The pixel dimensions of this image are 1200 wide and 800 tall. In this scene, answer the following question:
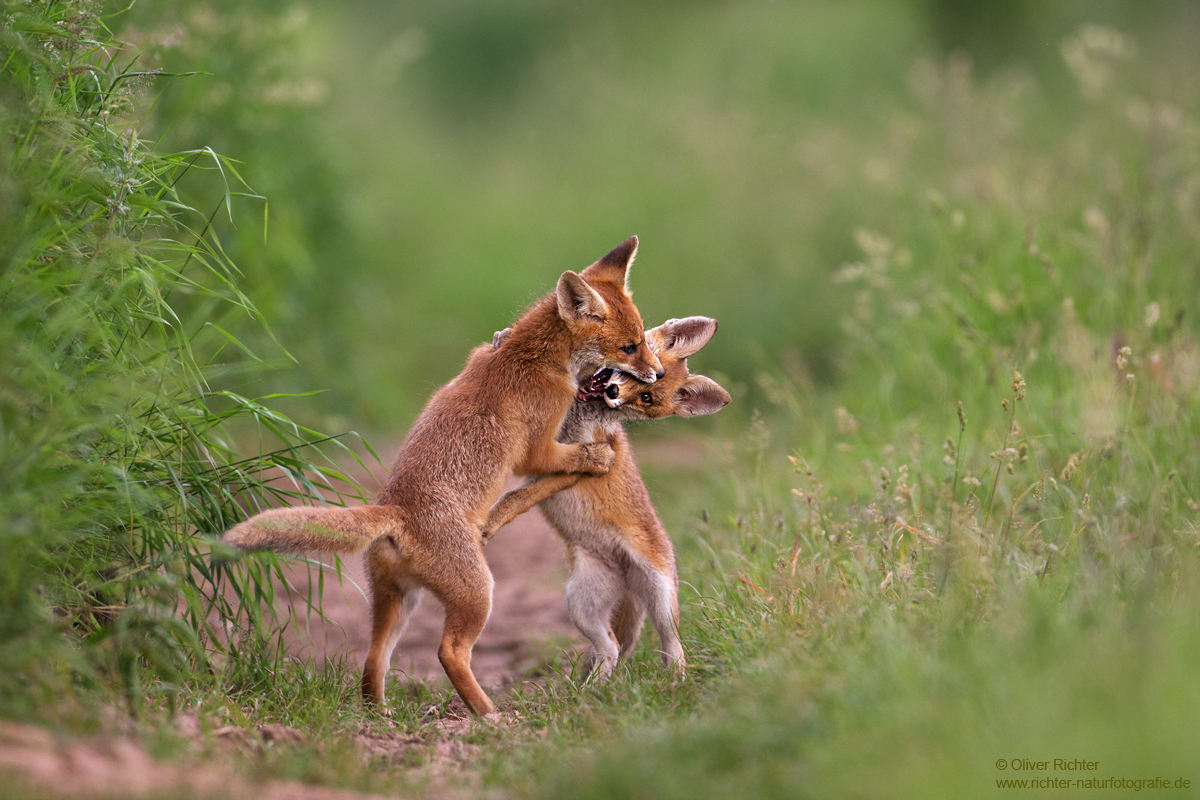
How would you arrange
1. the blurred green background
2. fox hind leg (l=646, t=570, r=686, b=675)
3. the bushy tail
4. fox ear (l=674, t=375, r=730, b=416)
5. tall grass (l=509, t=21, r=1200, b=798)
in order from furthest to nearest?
the blurred green background
fox ear (l=674, t=375, r=730, b=416)
fox hind leg (l=646, t=570, r=686, b=675)
the bushy tail
tall grass (l=509, t=21, r=1200, b=798)

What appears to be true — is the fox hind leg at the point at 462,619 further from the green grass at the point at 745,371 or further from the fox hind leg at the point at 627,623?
the fox hind leg at the point at 627,623

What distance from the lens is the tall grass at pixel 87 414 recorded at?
2965 millimetres

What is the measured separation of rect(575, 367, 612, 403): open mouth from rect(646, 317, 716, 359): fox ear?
0.36 meters

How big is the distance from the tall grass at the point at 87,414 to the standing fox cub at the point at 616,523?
1098 mm

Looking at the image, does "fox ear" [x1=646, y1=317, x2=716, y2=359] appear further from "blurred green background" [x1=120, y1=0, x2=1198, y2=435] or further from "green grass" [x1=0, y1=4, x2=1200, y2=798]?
"blurred green background" [x1=120, y1=0, x2=1198, y2=435]

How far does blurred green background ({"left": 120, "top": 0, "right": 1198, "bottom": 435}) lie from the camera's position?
24.9 ft

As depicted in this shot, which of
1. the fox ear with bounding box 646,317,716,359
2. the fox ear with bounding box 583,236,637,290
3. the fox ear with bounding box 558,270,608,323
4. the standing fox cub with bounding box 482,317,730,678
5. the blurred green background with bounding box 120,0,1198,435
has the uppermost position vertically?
the blurred green background with bounding box 120,0,1198,435

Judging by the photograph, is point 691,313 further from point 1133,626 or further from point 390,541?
point 1133,626

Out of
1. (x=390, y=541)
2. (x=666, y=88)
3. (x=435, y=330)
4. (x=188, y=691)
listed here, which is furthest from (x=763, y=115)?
(x=188, y=691)

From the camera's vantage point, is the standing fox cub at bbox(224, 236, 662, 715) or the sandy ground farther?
the standing fox cub at bbox(224, 236, 662, 715)

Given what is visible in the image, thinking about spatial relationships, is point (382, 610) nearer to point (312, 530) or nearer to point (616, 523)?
point (312, 530)

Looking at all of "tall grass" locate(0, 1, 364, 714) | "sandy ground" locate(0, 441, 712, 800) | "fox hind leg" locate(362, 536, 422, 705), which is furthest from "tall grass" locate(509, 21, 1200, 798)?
"tall grass" locate(0, 1, 364, 714)

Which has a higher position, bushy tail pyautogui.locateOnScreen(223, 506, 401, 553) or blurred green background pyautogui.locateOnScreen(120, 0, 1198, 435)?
blurred green background pyautogui.locateOnScreen(120, 0, 1198, 435)

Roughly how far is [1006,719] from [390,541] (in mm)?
2246
